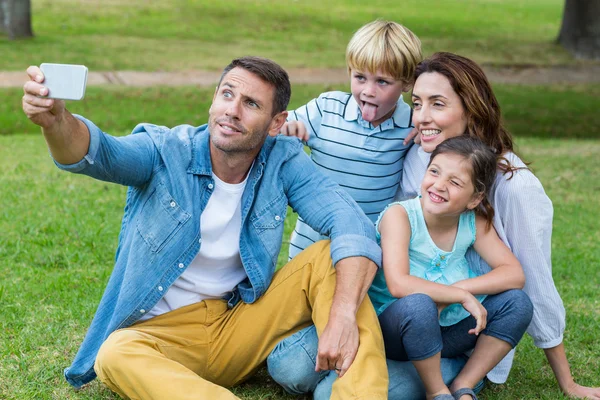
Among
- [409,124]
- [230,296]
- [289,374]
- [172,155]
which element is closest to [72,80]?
[172,155]

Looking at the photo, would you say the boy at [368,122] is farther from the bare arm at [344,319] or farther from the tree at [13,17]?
the tree at [13,17]

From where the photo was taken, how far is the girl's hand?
129 inches

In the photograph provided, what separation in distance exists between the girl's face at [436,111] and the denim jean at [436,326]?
0.71 meters

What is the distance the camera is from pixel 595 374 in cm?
404

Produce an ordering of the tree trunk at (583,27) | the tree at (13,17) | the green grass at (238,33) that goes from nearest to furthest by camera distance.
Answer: the green grass at (238,33), the tree at (13,17), the tree trunk at (583,27)

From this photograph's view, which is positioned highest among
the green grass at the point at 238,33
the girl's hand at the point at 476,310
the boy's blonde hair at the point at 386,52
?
the boy's blonde hair at the point at 386,52

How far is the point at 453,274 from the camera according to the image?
3496 millimetres

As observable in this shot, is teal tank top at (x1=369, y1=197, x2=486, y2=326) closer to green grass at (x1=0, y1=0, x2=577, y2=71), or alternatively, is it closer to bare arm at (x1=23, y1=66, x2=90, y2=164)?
bare arm at (x1=23, y1=66, x2=90, y2=164)

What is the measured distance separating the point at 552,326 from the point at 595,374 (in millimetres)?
578

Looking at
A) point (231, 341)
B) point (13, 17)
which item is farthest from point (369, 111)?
point (13, 17)

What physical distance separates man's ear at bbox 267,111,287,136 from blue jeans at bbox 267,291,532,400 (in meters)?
0.83

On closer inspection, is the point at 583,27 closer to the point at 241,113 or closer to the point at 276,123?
the point at 276,123

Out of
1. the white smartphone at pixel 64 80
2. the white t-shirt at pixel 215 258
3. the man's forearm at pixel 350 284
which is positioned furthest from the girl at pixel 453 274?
the white smartphone at pixel 64 80

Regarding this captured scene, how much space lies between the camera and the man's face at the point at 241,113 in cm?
339
